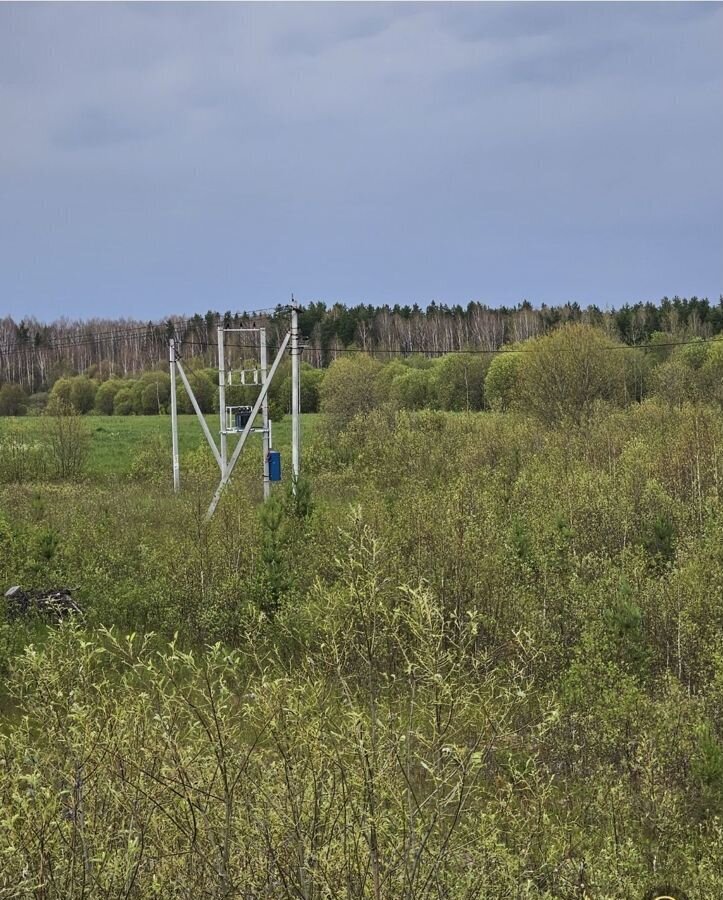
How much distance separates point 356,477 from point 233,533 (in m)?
13.4

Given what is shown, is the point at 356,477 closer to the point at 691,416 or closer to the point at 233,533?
the point at 691,416

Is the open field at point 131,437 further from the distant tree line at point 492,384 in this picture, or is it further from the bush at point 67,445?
the distant tree line at point 492,384

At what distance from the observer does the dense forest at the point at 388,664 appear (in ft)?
9.84

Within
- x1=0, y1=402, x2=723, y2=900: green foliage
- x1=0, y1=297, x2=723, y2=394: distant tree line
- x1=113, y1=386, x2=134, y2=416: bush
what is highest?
x1=0, y1=297, x2=723, y2=394: distant tree line

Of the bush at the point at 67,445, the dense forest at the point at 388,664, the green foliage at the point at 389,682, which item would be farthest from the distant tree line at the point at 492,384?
the green foliage at the point at 389,682

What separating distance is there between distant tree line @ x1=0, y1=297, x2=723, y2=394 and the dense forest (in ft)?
130

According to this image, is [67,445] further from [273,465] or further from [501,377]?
[501,377]

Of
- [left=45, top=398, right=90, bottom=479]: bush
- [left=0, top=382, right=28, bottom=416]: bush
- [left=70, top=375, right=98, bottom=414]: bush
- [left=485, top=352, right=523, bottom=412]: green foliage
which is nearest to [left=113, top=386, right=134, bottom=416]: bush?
[left=70, top=375, right=98, bottom=414]: bush

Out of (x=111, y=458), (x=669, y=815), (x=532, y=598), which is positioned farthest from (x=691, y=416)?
(x=111, y=458)

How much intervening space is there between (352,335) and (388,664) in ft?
257

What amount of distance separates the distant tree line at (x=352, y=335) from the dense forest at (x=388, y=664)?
39.7m

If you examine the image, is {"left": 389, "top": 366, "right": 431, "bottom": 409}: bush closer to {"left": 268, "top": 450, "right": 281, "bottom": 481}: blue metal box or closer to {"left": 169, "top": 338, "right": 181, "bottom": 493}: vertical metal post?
{"left": 169, "top": 338, "right": 181, "bottom": 493}: vertical metal post

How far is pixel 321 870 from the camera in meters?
3.02

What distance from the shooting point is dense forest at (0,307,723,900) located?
300 cm
